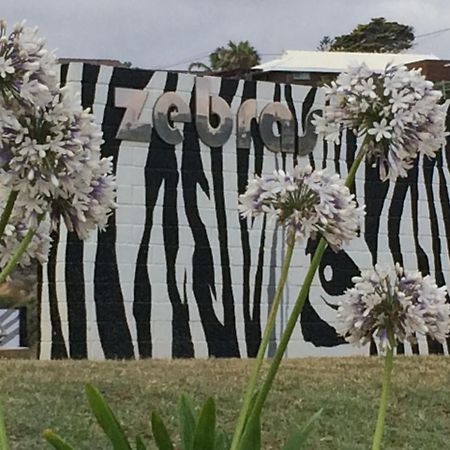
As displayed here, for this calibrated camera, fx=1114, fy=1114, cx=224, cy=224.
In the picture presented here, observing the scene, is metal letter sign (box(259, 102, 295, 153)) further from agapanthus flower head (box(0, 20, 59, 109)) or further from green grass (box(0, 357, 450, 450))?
agapanthus flower head (box(0, 20, 59, 109))

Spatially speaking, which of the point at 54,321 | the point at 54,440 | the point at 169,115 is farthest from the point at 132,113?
the point at 54,440

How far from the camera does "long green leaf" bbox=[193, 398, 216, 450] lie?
9.00ft

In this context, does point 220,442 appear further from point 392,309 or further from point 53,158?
point 53,158

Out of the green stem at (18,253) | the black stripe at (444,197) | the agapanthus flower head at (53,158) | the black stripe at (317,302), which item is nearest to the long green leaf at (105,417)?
the green stem at (18,253)

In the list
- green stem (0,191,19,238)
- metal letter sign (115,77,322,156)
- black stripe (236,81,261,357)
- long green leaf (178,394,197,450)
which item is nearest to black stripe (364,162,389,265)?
metal letter sign (115,77,322,156)

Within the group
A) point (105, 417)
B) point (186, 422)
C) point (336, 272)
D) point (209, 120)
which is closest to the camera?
Answer: point (105, 417)

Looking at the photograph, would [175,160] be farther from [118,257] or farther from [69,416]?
[69,416]

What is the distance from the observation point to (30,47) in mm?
1995

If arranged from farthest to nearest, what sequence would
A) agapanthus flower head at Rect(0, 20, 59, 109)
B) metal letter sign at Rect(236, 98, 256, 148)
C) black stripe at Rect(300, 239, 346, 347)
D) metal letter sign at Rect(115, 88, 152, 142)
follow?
1. black stripe at Rect(300, 239, 346, 347)
2. metal letter sign at Rect(236, 98, 256, 148)
3. metal letter sign at Rect(115, 88, 152, 142)
4. agapanthus flower head at Rect(0, 20, 59, 109)

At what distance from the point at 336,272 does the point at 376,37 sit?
4632cm

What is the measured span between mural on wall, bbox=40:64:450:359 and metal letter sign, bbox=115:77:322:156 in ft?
0.04

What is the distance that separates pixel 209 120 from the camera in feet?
40.5

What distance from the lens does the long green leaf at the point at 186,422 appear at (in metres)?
3.05

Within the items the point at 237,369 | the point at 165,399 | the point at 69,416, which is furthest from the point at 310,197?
the point at 237,369
